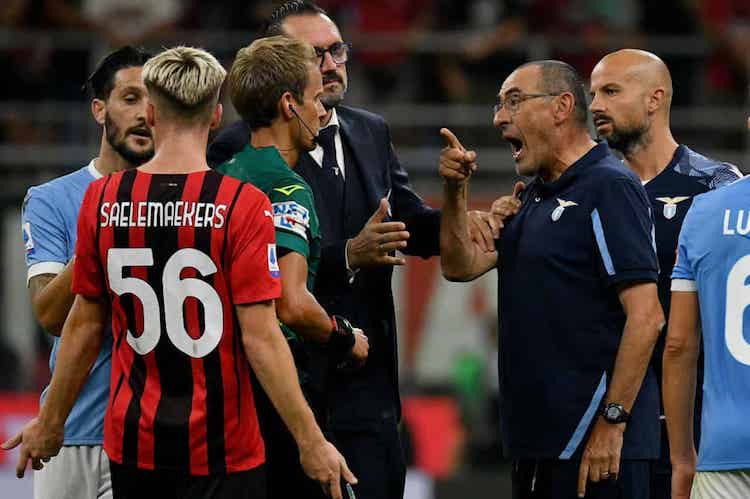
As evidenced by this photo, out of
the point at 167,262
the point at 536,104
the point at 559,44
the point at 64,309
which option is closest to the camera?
the point at 167,262

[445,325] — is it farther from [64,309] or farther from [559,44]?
[64,309]

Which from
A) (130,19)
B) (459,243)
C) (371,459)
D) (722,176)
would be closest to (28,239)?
(371,459)

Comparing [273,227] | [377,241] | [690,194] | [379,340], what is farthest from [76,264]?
[690,194]

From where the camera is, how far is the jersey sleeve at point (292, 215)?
4840 millimetres

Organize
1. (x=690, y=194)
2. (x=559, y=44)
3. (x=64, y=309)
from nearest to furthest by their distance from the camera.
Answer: (x=64, y=309)
(x=690, y=194)
(x=559, y=44)

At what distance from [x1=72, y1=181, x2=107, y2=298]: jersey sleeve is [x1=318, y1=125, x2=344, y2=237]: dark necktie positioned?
129 centimetres

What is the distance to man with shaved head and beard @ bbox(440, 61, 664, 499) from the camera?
5262 mm

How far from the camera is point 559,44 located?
13.0m

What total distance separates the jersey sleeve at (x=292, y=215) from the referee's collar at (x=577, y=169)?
1.08 m

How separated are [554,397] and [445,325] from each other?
22.3 feet

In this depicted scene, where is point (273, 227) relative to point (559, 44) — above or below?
below

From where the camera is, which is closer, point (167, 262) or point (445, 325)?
point (167, 262)

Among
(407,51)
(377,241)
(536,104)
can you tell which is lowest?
(377,241)

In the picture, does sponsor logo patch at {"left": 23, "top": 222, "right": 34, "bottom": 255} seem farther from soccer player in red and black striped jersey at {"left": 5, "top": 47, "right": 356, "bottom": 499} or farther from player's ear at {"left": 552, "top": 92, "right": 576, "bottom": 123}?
player's ear at {"left": 552, "top": 92, "right": 576, "bottom": 123}
